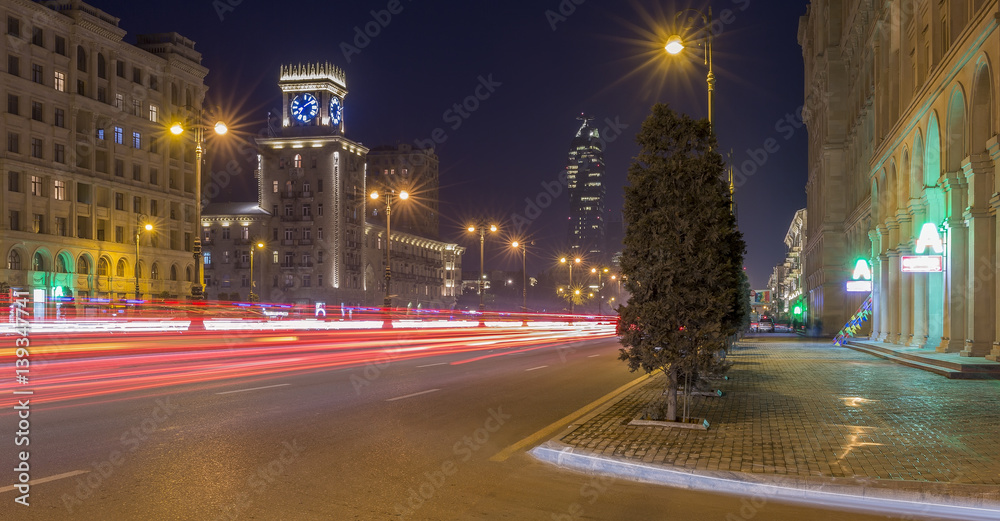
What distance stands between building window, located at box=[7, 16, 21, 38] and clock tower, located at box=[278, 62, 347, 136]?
37027 mm

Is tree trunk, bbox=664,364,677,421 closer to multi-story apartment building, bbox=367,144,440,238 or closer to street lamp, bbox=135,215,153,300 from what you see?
street lamp, bbox=135,215,153,300

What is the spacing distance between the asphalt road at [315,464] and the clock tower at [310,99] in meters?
83.6

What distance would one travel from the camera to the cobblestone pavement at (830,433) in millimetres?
8070

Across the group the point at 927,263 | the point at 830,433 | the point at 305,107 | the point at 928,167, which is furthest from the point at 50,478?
the point at 305,107

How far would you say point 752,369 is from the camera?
22328 mm

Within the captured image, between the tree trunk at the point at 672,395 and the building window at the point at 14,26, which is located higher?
the building window at the point at 14,26

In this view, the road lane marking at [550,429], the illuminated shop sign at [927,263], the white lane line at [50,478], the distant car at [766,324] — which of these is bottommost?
the distant car at [766,324]

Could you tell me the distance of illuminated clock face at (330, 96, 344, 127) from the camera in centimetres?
9612

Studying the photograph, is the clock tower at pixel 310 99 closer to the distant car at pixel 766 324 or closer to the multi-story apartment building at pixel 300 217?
the multi-story apartment building at pixel 300 217

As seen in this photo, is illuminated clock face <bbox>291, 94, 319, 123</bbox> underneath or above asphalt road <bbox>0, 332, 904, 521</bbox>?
above

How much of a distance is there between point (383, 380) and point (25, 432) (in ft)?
29.6

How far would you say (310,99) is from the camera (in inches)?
3743

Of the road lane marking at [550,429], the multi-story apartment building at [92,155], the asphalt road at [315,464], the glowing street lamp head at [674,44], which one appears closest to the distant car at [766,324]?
the glowing street lamp head at [674,44]

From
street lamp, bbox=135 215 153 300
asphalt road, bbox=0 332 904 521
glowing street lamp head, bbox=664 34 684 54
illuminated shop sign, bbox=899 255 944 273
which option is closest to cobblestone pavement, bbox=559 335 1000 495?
asphalt road, bbox=0 332 904 521
